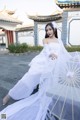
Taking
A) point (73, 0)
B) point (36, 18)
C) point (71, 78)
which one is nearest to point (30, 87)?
point (71, 78)

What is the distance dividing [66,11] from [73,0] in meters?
0.96

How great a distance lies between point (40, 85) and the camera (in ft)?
10.2

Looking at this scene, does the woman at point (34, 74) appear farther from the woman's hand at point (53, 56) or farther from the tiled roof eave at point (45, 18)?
the tiled roof eave at point (45, 18)

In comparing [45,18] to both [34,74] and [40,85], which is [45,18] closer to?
[34,74]

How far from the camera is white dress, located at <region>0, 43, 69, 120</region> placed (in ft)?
9.89

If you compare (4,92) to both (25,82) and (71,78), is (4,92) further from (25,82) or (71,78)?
(71,78)

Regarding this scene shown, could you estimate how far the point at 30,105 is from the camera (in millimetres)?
3201

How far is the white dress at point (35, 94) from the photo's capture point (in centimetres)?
302

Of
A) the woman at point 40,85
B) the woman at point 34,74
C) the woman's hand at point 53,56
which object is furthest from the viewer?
the woman at point 34,74

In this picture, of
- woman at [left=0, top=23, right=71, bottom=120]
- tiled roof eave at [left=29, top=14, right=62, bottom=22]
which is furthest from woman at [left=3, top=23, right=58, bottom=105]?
tiled roof eave at [left=29, top=14, right=62, bottom=22]

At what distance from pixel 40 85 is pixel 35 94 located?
38 centimetres

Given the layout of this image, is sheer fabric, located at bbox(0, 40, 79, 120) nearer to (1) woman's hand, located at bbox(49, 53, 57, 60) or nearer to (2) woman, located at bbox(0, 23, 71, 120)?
A: (2) woman, located at bbox(0, 23, 71, 120)


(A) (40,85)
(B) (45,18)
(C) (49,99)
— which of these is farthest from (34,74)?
(B) (45,18)

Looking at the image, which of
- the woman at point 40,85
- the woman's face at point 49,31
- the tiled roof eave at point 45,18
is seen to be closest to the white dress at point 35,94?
the woman at point 40,85
